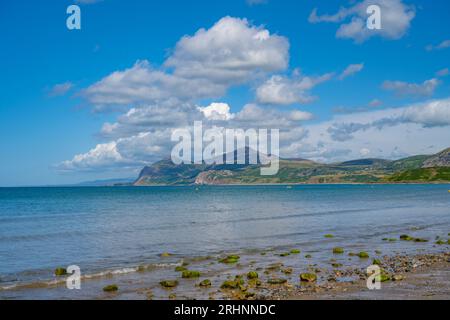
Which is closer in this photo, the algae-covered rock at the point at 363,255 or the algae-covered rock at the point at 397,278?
A: the algae-covered rock at the point at 397,278

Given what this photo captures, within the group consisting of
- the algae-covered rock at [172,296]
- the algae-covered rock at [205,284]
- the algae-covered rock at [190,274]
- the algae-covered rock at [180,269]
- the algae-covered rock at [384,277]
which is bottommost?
the algae-covered rock at [180,269]

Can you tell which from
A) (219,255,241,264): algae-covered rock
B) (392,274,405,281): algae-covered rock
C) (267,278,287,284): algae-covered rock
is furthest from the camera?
(219,255,241,264): algae-covered rock

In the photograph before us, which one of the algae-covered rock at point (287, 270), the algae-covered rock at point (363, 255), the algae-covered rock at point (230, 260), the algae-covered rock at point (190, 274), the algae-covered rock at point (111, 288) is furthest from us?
the algae-covered rock at point (363, 255)

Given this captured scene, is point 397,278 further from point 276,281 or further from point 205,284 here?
point 205,284

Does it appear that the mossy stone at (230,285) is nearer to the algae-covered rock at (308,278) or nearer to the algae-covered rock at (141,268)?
the algae-covered rock at (308,278)

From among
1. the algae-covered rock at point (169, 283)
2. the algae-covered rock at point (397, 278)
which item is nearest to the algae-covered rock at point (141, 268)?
the algae-covered rock at point (169, 283)

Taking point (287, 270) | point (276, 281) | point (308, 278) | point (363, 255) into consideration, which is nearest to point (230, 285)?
point (276, 281)

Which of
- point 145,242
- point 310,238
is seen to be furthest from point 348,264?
point 145,242

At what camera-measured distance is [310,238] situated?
6122cm

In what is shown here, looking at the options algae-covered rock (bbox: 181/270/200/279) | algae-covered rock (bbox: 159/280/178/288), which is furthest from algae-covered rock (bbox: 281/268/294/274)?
algae-covered rock (bbox: 159/280/178/288)

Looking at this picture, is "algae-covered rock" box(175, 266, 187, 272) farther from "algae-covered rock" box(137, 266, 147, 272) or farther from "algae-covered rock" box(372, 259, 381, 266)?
"algae-covered rock" box(372, 259, 381, 266)
